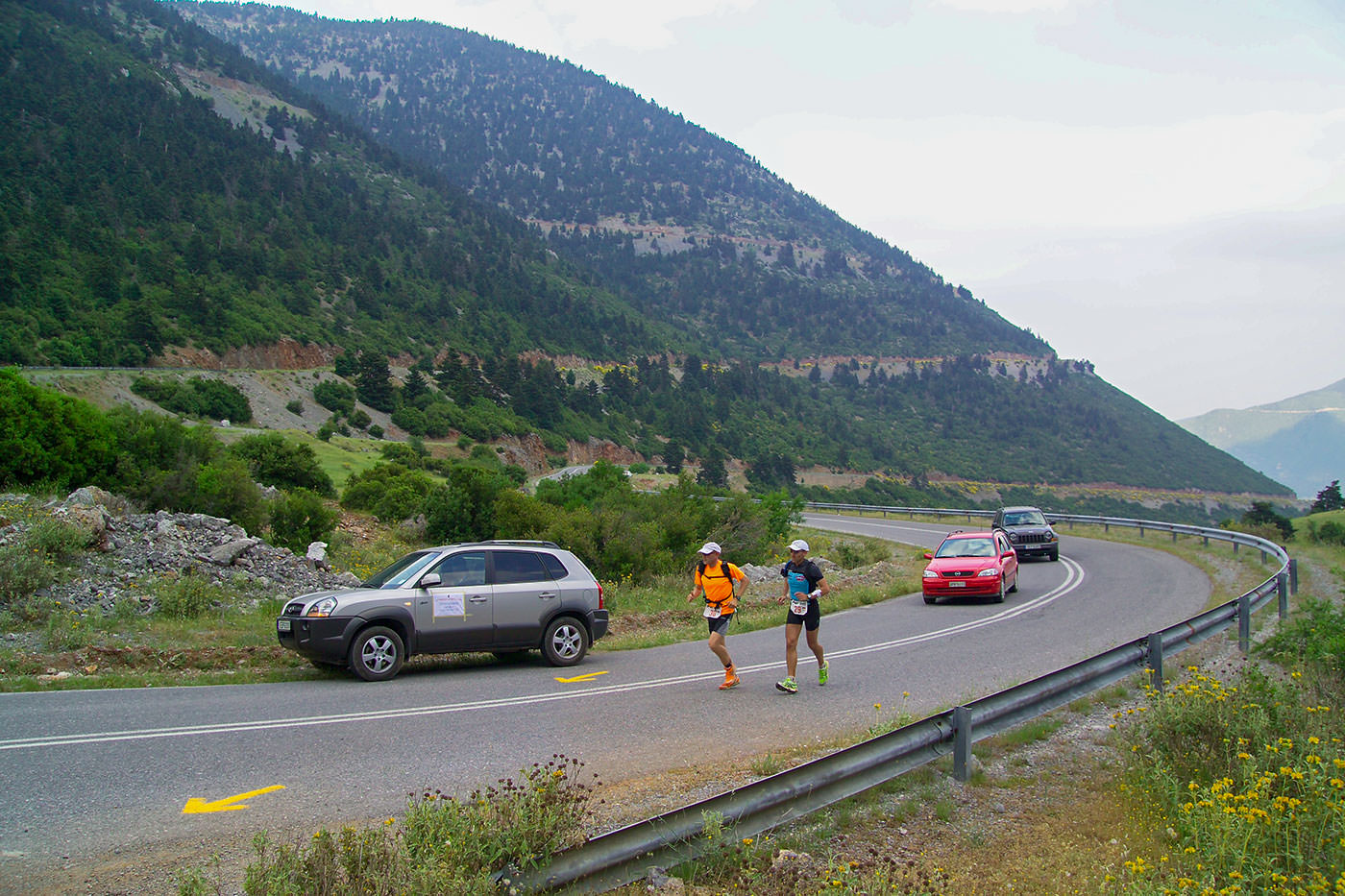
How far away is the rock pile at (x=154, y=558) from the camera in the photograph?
13.0m

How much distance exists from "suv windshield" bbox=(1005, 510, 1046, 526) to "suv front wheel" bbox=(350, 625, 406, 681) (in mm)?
22708

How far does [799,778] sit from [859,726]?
3.01 meters

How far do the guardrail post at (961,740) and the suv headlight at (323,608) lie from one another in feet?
23.2

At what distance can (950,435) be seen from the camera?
422 ft

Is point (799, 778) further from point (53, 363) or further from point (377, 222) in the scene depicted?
point (377, 222)

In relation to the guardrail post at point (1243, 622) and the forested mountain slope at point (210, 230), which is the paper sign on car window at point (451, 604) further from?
the forested mountain slope at point (210, 230)

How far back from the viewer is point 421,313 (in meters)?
93.1

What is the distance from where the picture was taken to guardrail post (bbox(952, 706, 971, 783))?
5742 mm

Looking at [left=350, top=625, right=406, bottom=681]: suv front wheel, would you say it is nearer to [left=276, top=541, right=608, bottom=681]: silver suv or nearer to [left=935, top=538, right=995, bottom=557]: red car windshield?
[left=276, top=541, right=608, bottom=681]: silver suv

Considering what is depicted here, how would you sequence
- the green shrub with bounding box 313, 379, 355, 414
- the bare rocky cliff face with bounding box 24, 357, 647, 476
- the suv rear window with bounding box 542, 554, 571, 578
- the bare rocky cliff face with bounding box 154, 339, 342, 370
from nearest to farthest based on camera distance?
the suv rear window with bounding box 542, 554, 571, 578, the bare rocky cliff face with bounding box 24, 357, 647, 476, the bare rocky cliff face with bounding box 154, 339, 342, 370, the green shrub with bounding box 313, 379, 355, 414

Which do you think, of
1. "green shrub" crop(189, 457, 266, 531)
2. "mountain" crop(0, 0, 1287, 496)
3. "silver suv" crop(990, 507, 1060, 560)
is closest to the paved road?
"green shrub" crop(189, 457, 266, 531)

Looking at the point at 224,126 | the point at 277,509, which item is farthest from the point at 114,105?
the point at 277,509

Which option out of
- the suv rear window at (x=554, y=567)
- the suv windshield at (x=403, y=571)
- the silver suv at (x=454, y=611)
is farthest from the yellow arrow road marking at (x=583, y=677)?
the suv windshield at (x=403, y=571)

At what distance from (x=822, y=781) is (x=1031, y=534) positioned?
24442mm
